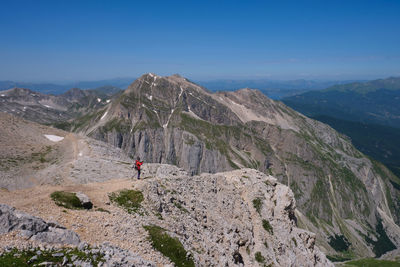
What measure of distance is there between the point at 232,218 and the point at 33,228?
36020 millimetres

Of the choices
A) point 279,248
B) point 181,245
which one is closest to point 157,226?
point 181,245

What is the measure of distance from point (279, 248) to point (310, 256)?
12.3 m

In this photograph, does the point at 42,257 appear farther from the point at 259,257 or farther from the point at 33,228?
the point at 259,257

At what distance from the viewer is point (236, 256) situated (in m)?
39.8

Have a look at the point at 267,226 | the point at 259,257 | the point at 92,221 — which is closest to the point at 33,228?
the point at 92,221

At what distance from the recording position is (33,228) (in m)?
20.5

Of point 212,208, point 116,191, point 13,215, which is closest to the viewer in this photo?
point 13,215

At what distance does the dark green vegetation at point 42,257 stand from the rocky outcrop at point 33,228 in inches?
62.3

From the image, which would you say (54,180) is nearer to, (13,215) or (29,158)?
(29,158)

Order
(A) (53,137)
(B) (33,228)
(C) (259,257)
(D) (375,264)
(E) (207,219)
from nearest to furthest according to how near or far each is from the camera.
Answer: (B) (33,228), (E) (207,219), (C) (259,257), (A) (53,137), (D) (375,264)

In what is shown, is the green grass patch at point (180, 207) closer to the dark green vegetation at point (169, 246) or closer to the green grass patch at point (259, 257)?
the dark green vegetation at point (169, 246)

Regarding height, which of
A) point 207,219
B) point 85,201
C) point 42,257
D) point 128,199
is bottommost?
point 207,219

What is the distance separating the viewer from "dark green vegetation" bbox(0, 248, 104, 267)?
16.6 meters

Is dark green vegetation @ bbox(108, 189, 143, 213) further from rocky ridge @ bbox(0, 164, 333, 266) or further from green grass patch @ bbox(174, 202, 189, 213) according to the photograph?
green grass patch @ bbox(174, 202, 189, 213)
